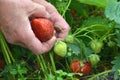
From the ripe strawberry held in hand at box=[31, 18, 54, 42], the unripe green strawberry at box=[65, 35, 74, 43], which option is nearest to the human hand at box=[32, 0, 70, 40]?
the ripe strawberry held in hand at box=[31, 18, 54, 42]

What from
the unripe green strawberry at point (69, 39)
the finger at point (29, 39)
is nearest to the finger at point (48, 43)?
the finger at point (29, 39)

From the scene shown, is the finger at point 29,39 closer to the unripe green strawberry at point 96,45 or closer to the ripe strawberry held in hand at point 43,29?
the ripe strawberry held in hand at point 43,29

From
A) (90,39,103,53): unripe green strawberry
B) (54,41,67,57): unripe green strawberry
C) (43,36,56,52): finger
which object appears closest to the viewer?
(43,36,56,52): finger

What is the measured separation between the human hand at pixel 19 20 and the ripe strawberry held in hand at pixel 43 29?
2.8 inches

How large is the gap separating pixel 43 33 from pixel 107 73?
1.17 feet

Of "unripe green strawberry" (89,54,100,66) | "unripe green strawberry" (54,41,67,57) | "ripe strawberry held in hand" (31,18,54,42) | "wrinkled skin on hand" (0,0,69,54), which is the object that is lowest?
"unripe green strawberry" (89,54,100,66)

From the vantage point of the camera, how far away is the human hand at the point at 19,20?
1229 mm

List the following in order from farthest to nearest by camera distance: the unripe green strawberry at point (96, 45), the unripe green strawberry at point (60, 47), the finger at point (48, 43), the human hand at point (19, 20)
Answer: the unripe green strawberry at point (96, 45), the unripe green strawberry at point (60, 47), the finger at point (48, 43), the human hand at point (19, 20)

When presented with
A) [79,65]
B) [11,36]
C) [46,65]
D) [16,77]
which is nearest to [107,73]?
[79,65]

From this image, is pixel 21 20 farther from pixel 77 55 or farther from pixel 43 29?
pixel 77 55

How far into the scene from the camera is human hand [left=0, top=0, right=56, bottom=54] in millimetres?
1229

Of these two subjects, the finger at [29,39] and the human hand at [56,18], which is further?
the human hand at [56,18]

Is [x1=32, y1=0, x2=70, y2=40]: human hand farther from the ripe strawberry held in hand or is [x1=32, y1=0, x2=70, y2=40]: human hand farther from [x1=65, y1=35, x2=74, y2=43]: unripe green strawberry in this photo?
[x1=65, y1=35, x2=74, y2=43]: unripe green strawberry

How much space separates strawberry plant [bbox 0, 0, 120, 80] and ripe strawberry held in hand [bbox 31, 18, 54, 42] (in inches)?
4.2
